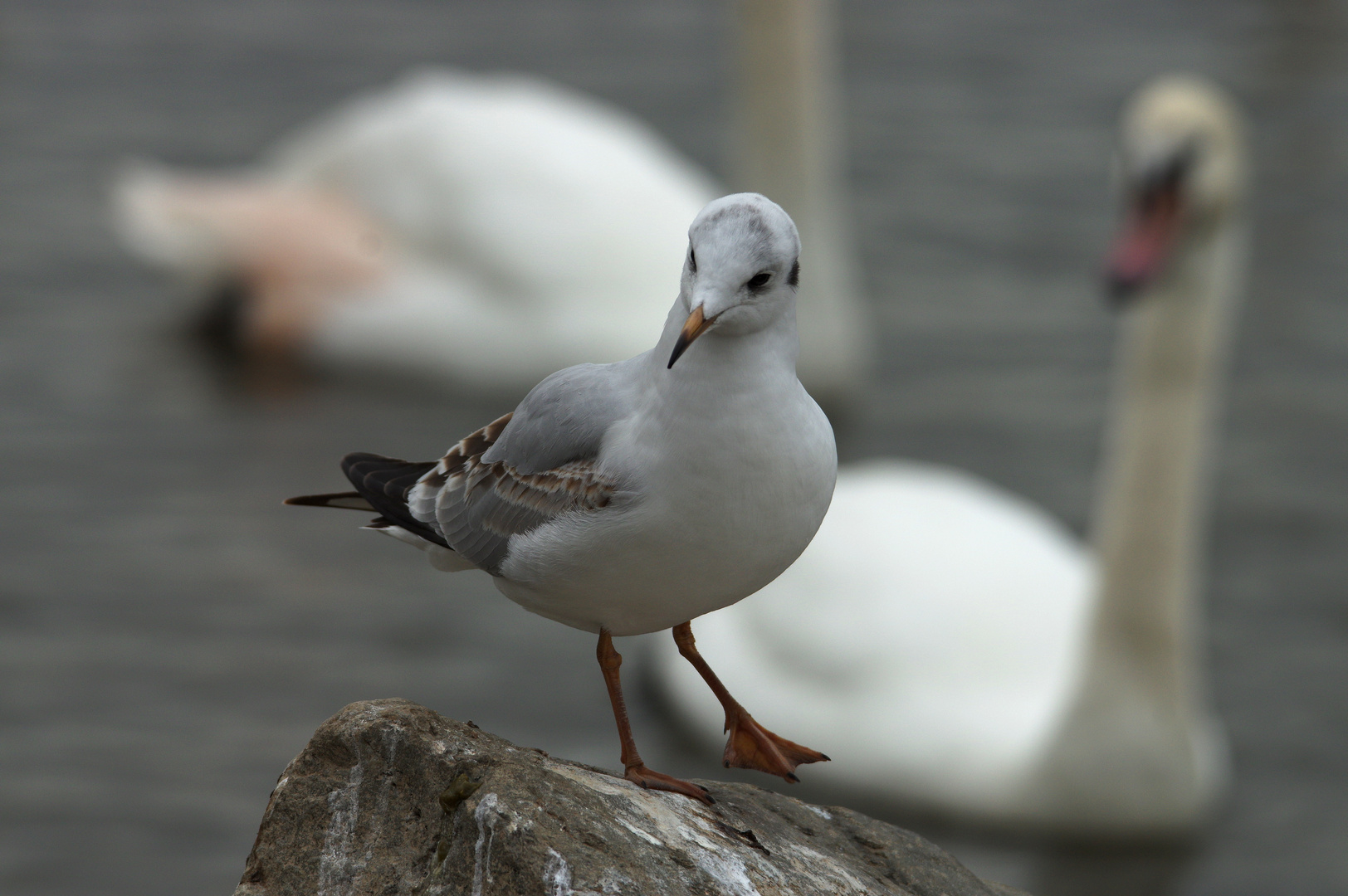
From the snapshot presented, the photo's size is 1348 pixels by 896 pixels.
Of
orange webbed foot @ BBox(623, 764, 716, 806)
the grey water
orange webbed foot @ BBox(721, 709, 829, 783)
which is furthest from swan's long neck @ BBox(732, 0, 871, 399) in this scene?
orange webbed foot @ BBox(623, 764, 716, 806)

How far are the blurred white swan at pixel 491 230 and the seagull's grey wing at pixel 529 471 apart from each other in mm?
7950

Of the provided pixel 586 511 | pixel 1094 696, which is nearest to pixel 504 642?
pixel 1094 696

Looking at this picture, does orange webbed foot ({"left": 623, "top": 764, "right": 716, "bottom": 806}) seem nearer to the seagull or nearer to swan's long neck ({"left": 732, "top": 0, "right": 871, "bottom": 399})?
the seagull

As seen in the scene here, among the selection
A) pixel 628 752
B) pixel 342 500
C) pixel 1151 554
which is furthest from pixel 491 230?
pixel 628 752

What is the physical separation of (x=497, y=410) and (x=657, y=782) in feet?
31.8

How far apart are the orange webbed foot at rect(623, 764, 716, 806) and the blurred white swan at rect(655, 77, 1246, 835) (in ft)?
15.4

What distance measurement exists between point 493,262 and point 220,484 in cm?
240

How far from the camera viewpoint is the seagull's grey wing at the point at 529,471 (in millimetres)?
3600

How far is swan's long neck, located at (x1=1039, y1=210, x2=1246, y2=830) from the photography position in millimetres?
8219

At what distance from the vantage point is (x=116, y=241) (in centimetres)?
1552

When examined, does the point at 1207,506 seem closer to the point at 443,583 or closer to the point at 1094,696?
the point at 1094,696

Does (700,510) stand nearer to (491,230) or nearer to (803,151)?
(803,151)

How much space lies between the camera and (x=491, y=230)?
503 inches

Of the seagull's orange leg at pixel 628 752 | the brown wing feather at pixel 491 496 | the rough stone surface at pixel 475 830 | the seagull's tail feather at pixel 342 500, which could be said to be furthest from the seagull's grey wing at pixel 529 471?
the rough stone surface at pixel 475 830
